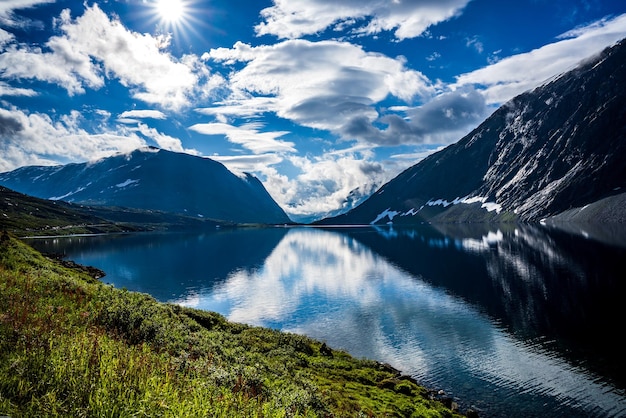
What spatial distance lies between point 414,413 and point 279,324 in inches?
1722

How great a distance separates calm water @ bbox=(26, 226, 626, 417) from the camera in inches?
1773

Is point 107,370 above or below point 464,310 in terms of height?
above

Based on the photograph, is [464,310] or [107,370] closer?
[107,370]

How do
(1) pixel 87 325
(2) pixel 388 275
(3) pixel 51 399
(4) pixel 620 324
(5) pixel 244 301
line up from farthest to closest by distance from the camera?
1. (2) pixel 388 275
2. (5) pixel 244 301
3. (4) pixel 620 324
4. (1) pixel 87 325
5. (3) pixel 51 399

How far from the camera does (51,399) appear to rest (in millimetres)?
8836

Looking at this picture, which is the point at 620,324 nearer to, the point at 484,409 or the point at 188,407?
the point at 484,409

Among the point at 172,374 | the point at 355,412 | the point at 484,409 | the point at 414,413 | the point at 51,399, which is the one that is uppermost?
the point at 51,399

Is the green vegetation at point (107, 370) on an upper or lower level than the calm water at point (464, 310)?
upper

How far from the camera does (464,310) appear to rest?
7981 centimetres

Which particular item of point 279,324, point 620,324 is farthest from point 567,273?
point 279,324

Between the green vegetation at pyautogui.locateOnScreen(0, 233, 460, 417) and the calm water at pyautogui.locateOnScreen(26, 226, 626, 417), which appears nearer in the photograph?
the green vegetation at pyautogui.locateOnScreen(0, 233, 460, 417)

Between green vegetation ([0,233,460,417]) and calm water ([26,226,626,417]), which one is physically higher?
green vegetation ([0,233,460,417])

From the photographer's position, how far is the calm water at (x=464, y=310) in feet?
148

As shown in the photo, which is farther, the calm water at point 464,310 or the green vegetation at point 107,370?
the calm water at point 464,310
